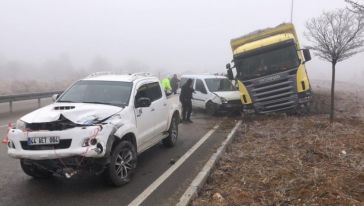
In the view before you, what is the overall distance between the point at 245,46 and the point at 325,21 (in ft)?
9.06

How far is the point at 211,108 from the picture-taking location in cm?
1730

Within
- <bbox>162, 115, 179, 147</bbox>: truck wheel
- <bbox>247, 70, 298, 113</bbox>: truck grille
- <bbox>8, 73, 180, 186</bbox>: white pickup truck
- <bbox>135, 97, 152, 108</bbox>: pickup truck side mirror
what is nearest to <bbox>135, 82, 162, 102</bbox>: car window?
<bbox>8, 73, 180, 186</bbox>: white pickup truck

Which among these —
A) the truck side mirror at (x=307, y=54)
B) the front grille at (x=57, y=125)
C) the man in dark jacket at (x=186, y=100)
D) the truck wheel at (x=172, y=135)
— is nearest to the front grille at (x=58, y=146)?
the front grille at (x=57, y=125)

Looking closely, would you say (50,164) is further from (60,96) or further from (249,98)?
(249,98)

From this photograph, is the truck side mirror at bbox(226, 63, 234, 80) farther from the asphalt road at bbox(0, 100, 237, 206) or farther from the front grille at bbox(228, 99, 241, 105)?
the asphalt road at bbox(0, 100, 237, 206)

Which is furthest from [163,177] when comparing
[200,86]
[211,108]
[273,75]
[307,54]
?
[200,86]

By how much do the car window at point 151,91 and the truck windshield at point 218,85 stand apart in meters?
7.99

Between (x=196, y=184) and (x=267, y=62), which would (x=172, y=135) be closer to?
A: (x=196, y=184)

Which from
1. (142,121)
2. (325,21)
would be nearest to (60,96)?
(142,121)

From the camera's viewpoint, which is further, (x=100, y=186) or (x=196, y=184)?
(x=100, y=186)

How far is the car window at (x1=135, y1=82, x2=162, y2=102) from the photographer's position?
8.69 m

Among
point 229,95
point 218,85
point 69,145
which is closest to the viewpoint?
point 69,145

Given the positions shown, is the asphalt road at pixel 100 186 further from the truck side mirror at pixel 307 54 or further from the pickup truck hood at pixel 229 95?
the pickup truck hood at pixel 229 95

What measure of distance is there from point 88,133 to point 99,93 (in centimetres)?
189
